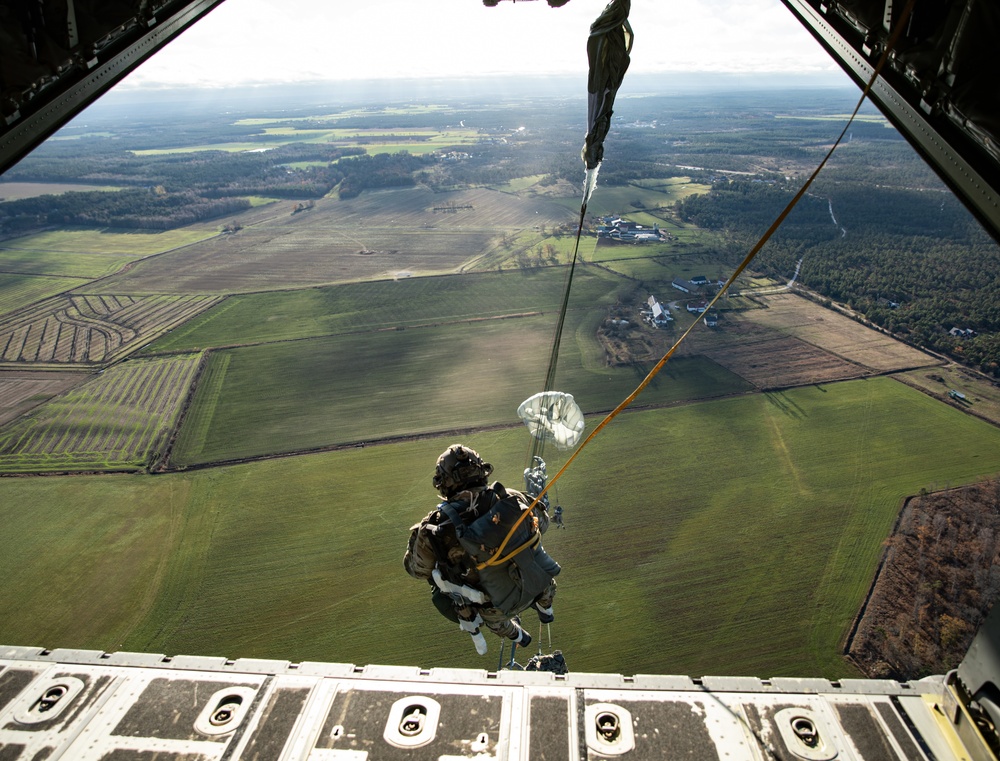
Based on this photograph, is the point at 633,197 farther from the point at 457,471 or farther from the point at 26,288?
the point at 457,471

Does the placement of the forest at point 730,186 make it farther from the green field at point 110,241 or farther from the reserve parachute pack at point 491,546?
the reserve parachute pack at point 491,546

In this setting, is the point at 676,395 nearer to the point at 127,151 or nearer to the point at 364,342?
the point at 364,342

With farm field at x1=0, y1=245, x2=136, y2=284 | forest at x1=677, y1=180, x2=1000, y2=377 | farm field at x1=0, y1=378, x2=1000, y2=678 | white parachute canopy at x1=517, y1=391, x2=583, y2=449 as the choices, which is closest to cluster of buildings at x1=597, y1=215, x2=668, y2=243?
forest at x1=677, y1=180, x2=1000, y2=377

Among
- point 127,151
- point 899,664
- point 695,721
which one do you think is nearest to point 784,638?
point 899,664

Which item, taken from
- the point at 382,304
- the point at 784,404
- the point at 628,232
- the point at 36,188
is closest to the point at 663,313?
the point at 784,404

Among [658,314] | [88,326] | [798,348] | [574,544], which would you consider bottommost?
[574,544]

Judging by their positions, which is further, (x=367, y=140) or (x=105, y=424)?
(x=367, y=140)

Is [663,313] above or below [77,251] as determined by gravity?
below
